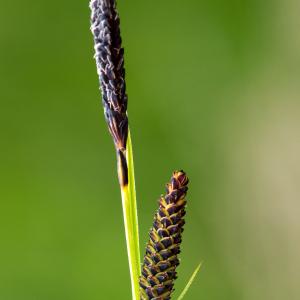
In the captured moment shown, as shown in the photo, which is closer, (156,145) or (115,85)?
(115,85)

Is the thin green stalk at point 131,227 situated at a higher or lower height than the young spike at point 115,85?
lower

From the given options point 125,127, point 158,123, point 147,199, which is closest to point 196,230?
point 147,199

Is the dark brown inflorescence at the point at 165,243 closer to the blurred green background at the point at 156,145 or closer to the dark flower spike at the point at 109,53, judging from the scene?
the dark flower spike at the point at 109,53

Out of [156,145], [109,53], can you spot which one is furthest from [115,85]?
[156,145]

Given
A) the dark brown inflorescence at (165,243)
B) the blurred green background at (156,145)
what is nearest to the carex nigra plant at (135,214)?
the dark brown inflorescence at (165,243)

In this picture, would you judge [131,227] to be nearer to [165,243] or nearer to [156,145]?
[165,243]

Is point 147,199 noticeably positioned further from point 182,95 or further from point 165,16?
point 165,16

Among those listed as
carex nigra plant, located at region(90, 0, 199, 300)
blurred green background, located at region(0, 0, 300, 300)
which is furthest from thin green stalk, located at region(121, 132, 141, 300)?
blurred green background, located at region(0, 0, 300, 300)
